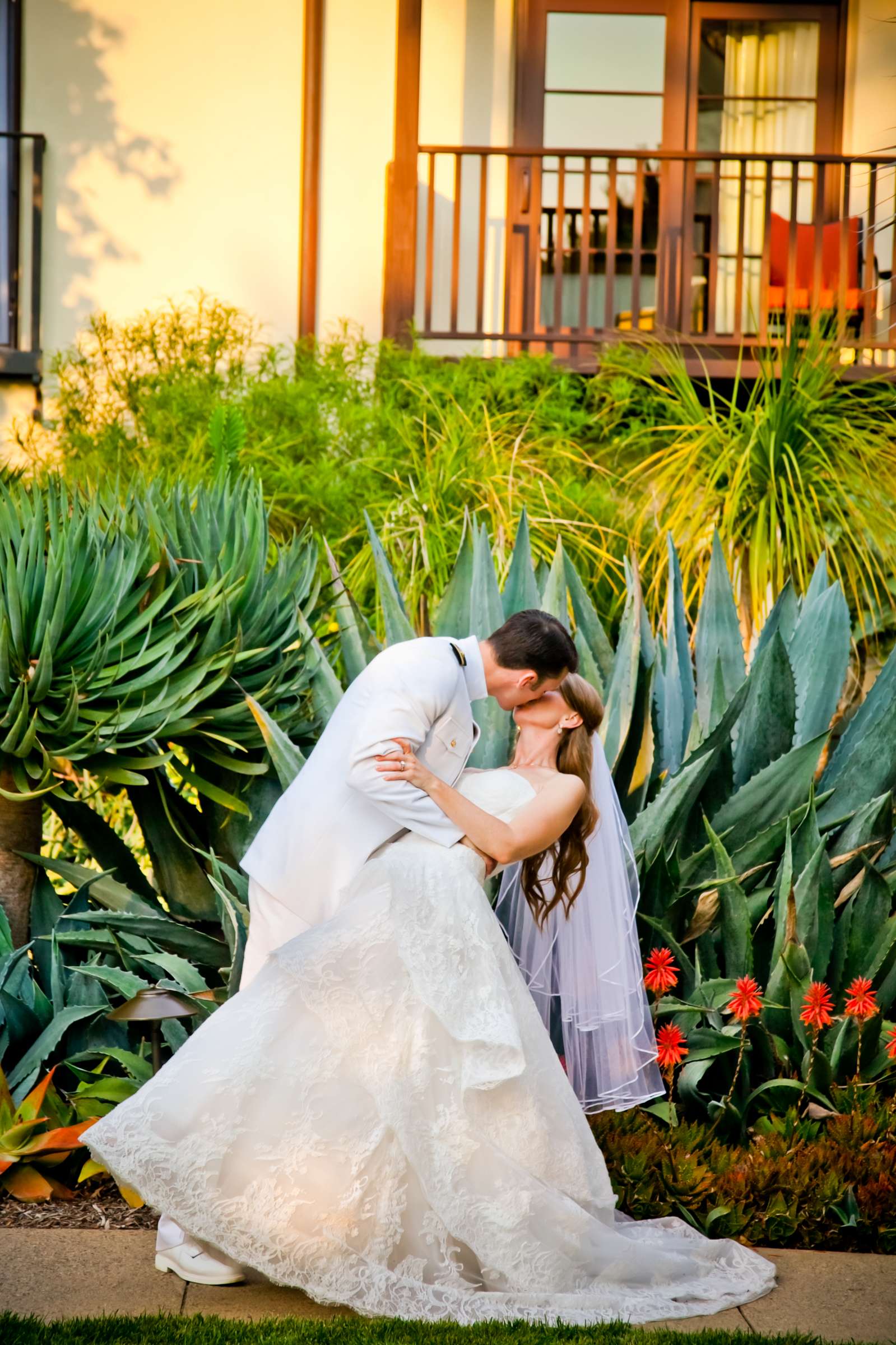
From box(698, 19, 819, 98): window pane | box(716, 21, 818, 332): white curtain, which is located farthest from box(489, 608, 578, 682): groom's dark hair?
box(698, 19, 819, 98): window pane

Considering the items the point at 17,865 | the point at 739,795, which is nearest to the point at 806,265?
the point at 739,795

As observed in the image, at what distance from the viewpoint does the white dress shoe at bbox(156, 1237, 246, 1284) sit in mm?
3152

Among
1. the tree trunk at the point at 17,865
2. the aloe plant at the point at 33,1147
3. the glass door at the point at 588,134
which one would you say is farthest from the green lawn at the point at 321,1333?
the glass door at the point at 588,134

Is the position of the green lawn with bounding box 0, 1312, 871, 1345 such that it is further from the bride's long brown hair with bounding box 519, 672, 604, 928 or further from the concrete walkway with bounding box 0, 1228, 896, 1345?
the bride's long brown hair with bounding box 519, 672, 604, 928

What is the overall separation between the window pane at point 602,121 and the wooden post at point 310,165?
70.0 inches

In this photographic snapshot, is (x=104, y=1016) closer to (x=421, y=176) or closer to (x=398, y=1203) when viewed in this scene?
(x=398, y=1203)

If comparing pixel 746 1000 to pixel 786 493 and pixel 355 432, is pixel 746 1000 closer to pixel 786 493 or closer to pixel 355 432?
pixel 786 493

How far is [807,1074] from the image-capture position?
A: 3914 millimetres

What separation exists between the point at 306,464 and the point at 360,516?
0.77m

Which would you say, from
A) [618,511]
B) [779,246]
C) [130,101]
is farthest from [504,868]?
[130,101]

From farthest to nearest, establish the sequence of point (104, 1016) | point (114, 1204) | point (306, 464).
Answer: point (306, 464)
point (104, 1016)
point (114, 1204)

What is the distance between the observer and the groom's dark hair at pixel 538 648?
12.4 ft

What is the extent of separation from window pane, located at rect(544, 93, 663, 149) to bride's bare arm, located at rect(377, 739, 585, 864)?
7821mm

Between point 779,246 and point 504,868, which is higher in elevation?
point 779,246
